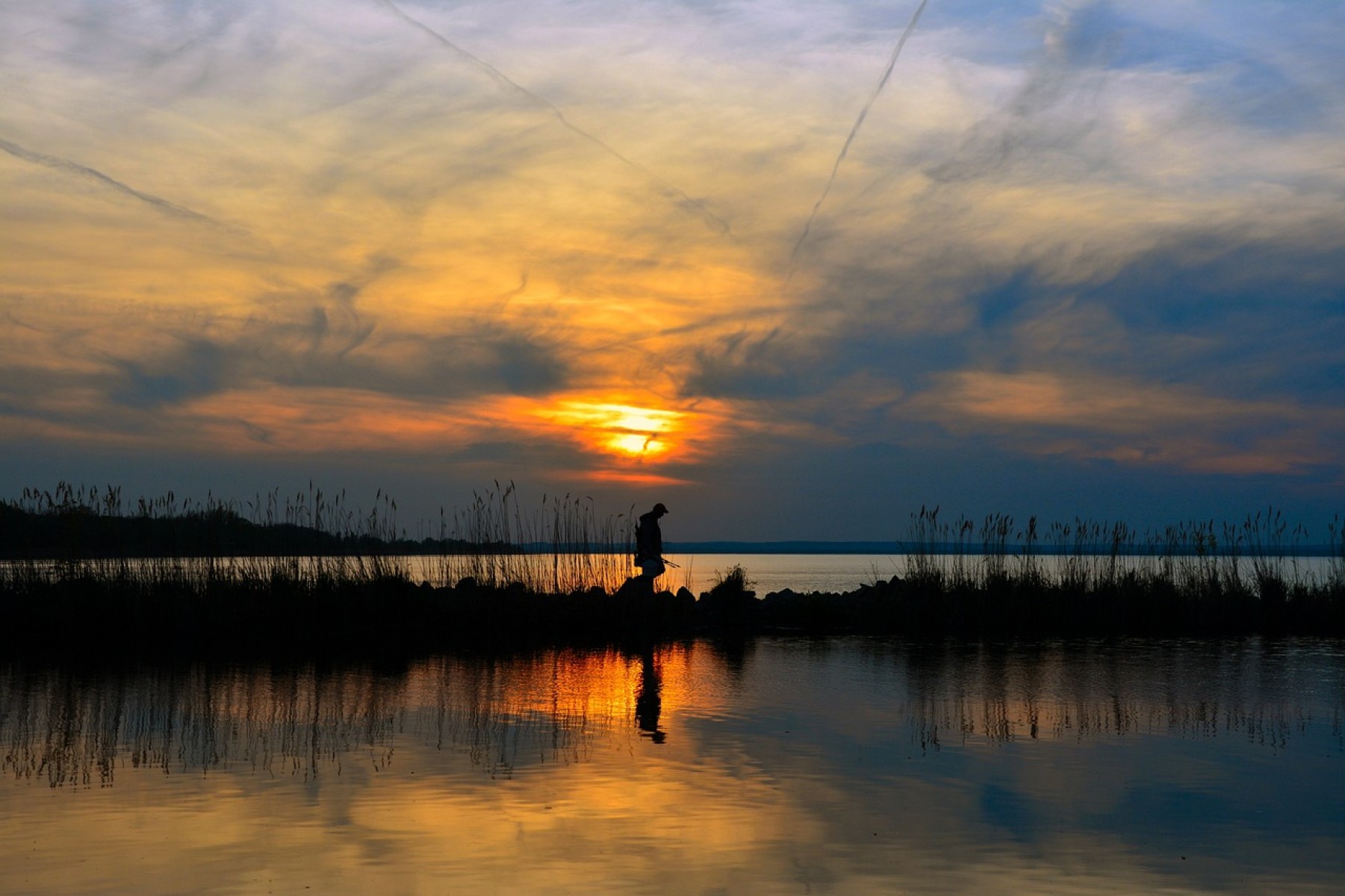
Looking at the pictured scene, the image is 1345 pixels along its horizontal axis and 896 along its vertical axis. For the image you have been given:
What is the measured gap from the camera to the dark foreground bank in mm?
15375

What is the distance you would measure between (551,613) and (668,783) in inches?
402

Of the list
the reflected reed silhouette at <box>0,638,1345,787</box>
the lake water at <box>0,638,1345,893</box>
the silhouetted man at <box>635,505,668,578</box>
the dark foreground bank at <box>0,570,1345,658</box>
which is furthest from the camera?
the silhouetted man at <box>635,505,668,578</box>

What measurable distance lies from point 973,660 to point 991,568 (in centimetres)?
532

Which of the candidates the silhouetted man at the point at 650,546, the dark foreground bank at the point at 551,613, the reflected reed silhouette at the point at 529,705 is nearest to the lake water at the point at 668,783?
the reflected reed silhouette at the point at 529,705

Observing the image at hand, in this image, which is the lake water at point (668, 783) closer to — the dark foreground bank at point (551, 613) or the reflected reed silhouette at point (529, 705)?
the reflected reed silhouette at point (529, 705)

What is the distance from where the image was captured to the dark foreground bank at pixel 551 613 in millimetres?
15375

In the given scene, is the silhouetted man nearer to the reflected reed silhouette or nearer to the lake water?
the reflected reed silhouette

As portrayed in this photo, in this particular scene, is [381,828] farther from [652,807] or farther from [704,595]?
[704,595]

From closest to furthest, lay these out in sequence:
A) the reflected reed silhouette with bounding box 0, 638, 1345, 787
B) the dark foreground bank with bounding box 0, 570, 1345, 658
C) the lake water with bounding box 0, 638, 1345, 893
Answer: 1. the lake water with bounding box 0, 638, 1345, 893
2. the reflected reed silhouette with bounding box 0, 638, 1345, 787
3. the dark foreground bank with bounding box 0, 570, 1345, 658

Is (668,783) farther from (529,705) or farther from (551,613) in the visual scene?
(551,613)

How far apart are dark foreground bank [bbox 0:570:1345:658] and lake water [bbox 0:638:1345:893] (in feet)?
9.17

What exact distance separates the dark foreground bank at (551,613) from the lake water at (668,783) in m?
2.80

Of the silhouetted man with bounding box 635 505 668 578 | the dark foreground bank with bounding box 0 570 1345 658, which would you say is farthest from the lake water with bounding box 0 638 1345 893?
the silhouetted man with bounding box 635 505 668 578

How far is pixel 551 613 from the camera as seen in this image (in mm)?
17328
